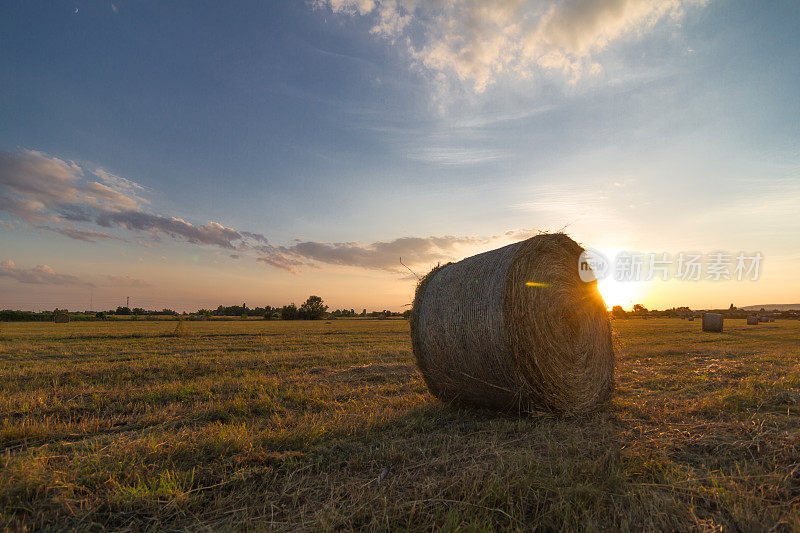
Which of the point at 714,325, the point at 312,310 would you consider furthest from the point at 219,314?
the point at 714,325

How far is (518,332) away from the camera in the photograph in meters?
5.04

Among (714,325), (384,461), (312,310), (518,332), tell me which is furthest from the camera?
(312,310)

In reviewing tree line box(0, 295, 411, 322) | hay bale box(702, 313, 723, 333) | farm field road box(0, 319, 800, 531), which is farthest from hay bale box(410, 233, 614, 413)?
tree line box(0, 295, 411, 322)

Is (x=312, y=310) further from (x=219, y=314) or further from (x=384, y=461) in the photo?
(x=384, y=461)

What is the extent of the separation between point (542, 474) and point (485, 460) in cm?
53

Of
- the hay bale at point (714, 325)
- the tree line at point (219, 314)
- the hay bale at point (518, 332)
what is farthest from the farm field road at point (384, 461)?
the tree line at point (219, 314)

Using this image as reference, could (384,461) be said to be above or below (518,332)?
below

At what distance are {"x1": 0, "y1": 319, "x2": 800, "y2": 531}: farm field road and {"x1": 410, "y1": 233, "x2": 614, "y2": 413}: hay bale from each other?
340mm

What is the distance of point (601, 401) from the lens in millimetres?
5906

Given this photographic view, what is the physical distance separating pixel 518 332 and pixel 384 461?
2446mm

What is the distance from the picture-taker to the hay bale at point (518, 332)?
16.5 feet

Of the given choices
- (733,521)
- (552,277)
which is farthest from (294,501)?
(552,277)

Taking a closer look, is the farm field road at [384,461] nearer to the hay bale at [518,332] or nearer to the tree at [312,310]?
the hay bale at [518,332]

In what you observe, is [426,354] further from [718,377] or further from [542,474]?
[718,377]
